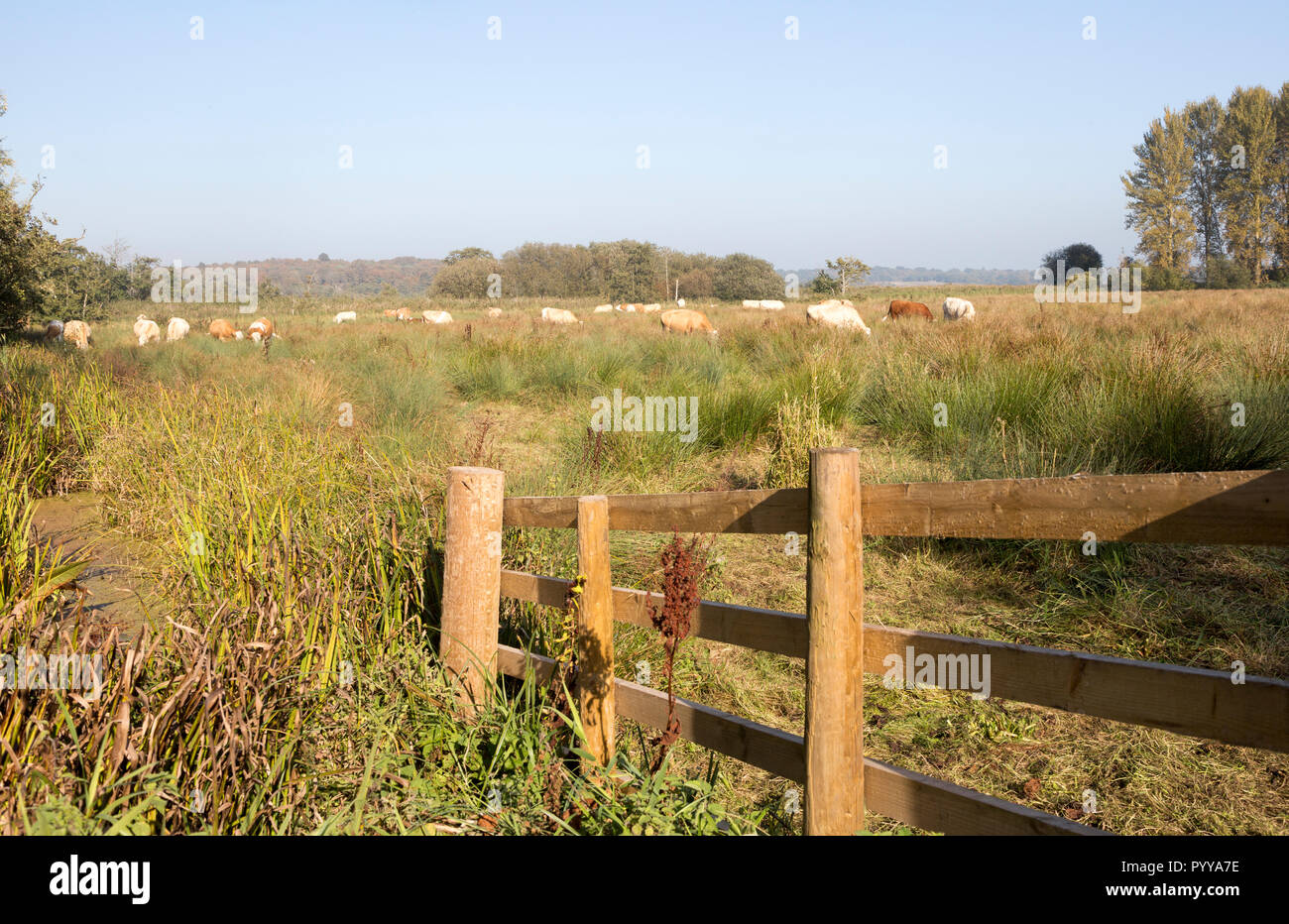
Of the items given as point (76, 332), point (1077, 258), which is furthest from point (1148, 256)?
point (76, 332)

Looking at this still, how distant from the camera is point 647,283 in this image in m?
73.0

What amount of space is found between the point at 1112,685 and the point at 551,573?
288 centimetres

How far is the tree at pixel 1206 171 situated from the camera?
57.6 meters

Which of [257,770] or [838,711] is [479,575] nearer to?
[257,770]

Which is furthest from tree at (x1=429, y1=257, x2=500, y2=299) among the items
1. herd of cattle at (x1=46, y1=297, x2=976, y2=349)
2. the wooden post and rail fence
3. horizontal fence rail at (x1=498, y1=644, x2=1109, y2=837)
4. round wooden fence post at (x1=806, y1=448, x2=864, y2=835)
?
round wooden fence post at (x1=806, y1=448, x2=864, y2=835)

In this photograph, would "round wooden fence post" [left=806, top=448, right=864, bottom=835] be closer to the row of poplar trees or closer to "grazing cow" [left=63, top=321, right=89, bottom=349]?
"grazing cow" [left=63, top=321, right=89, bottom=349]

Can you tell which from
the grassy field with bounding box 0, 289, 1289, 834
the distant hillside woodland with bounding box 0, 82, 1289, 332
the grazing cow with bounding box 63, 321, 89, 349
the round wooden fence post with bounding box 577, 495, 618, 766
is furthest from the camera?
the distant hillside woodland with bounding box 0, 82, 1289, 332

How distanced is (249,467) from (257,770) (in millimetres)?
3549

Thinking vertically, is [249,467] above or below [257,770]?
above

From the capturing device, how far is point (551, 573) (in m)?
4.24

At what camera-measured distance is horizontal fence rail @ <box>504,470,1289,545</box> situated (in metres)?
1.57

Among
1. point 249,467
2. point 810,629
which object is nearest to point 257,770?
point 810,629

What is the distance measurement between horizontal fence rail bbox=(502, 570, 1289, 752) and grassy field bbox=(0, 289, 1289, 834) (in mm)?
614

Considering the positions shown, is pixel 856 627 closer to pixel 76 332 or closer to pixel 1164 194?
pixel 76 332
